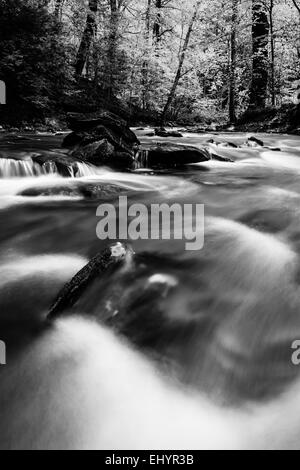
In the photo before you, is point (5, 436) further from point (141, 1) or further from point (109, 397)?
point (141, 1)

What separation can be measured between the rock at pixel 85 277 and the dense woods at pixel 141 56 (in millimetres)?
9185

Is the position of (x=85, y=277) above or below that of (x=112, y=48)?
below

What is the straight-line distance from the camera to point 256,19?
14383mm

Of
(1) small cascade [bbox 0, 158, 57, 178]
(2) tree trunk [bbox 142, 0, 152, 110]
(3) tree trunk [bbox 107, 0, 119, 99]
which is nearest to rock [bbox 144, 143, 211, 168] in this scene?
(1) small cascade [bbox 0, 158, 57, 178]

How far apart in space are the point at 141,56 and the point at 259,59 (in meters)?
5.23

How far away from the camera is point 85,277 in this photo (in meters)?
2.32

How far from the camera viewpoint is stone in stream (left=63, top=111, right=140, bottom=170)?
6.30 metres

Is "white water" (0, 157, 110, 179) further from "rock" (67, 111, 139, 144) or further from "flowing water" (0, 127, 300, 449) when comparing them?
"flowing water" (0, 127, 300, 449)

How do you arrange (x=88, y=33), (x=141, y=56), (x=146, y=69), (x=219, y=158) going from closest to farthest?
(x=219, y=158) < (x=88, y=33) < (x=141, y=56) < (x=146, y=69)

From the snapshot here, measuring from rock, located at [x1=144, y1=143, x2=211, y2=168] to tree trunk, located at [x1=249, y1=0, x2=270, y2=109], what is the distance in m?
9.38

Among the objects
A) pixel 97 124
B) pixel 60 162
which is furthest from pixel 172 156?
pixel 60 162

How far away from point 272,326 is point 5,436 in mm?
1597

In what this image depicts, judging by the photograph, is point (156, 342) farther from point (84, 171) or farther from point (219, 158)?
point (219, 158)

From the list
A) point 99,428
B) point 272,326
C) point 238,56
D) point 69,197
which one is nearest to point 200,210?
point 69,197
